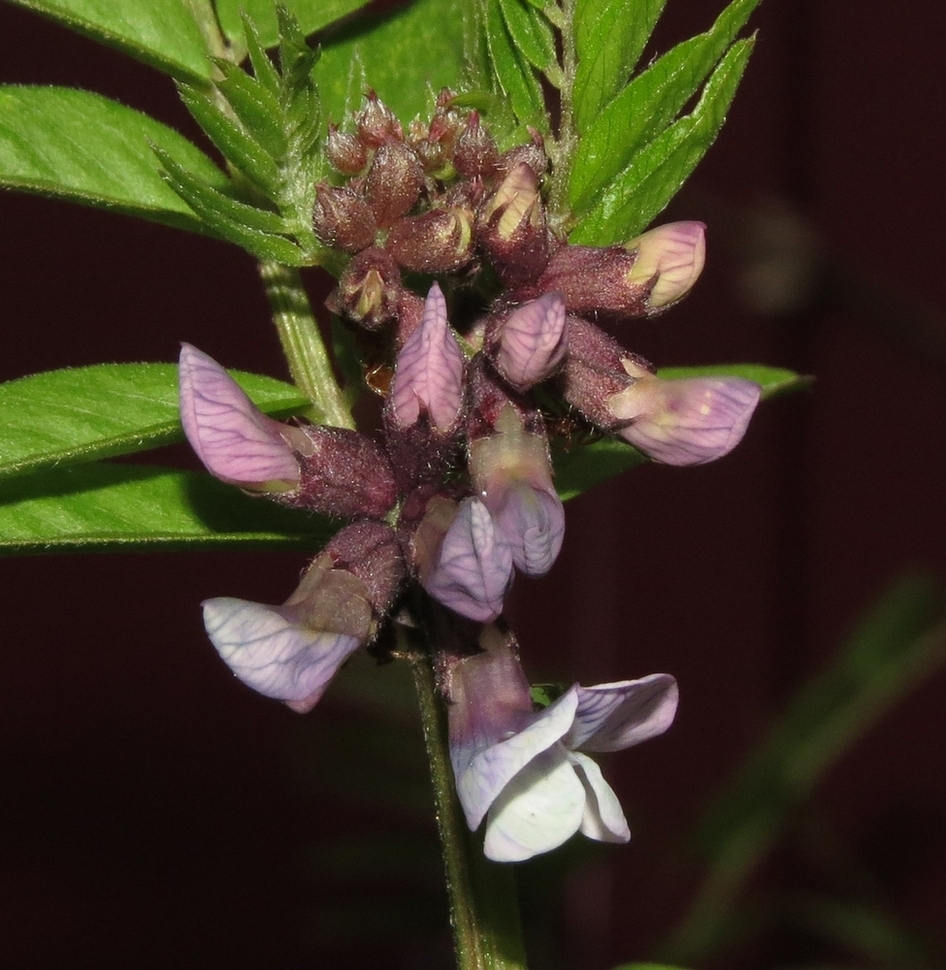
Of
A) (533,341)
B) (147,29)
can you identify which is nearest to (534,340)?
(533,341)

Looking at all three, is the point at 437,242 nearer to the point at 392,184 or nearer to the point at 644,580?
the point at 392,184

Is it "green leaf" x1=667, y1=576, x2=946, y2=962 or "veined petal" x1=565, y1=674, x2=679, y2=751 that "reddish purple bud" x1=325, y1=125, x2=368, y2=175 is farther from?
"green leaf" x1=667, y1=576, x2=946, y2=962

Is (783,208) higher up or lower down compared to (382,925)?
higher up

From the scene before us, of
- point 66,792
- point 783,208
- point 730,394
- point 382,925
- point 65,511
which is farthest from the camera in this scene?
point 783,208

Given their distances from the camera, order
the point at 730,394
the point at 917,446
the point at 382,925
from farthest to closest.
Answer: the point at 917,446
the point at 382,925
the point at 730,394

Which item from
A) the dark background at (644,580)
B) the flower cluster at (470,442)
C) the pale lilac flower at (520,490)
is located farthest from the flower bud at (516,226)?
the dark background at (644,580)

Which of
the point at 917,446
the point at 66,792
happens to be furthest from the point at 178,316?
the point at 917,446

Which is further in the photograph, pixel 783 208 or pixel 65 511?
pixel 783 208

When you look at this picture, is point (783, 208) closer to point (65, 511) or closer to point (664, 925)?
point (664, 925)
